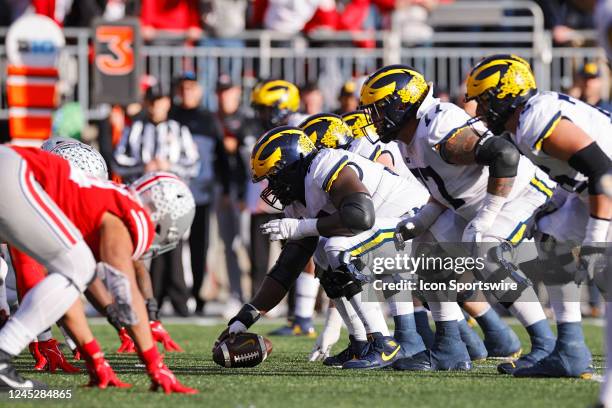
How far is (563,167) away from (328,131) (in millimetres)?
2150

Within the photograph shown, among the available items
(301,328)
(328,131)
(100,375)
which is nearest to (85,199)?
(100,375)

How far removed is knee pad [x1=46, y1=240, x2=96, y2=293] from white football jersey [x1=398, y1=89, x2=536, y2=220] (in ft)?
7.76

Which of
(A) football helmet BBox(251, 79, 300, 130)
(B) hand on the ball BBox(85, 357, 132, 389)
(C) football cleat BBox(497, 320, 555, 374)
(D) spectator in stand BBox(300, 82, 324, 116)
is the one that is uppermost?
(A) football helmet BBox(251, 79, 300, 130)

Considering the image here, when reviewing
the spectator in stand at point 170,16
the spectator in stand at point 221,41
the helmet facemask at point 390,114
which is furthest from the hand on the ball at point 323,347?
the spectator in stand at point 170,16

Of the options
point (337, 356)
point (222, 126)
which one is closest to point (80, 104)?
point (222, 126)

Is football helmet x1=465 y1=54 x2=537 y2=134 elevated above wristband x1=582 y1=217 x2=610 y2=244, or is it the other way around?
football helmet x1=465 y1=54 x2=537 y2=134

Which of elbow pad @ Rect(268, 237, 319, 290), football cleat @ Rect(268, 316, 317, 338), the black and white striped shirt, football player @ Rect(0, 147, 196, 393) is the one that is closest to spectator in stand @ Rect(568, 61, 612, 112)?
football cleat @ Rect(268, 316, 317, 338)

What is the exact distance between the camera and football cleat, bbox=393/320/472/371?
7.61 m

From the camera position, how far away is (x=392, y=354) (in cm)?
763

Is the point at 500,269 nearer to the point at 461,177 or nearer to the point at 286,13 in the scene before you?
the point at 461,177

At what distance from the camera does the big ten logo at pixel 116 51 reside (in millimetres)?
12974

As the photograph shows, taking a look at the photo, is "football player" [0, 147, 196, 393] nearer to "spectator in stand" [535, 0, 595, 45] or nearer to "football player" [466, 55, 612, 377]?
"football player" [466, 55, 612, 377]

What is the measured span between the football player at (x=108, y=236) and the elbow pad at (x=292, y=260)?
1.60 m

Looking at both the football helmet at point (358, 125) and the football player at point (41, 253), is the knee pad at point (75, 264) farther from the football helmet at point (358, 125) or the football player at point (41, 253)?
the football helmet at point (358, 125)
